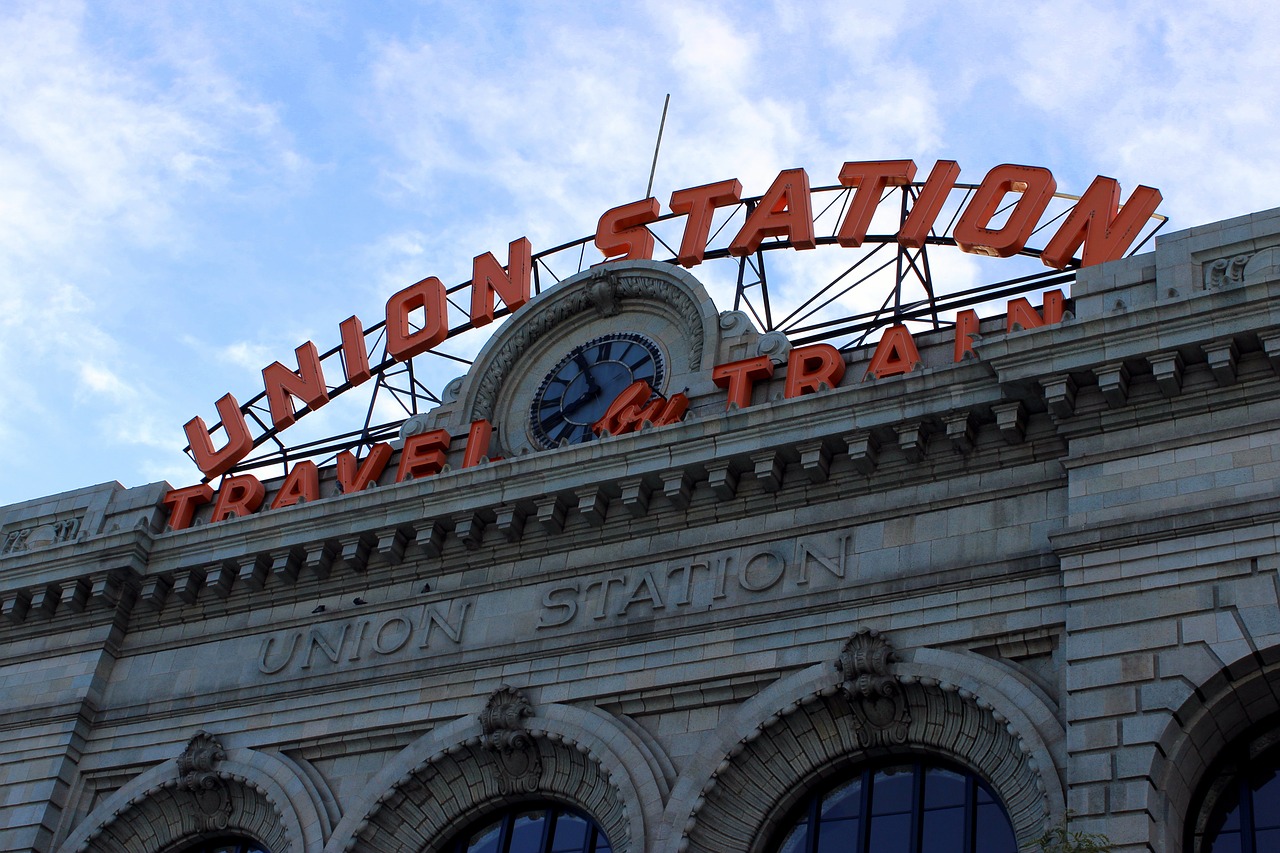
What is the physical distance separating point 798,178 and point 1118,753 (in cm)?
1797

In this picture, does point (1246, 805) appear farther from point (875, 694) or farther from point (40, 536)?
point (40, 536)

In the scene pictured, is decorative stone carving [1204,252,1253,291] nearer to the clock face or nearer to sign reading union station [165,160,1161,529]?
sign reading union station [165,160,1161,529]

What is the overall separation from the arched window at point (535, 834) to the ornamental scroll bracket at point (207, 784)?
4.55m

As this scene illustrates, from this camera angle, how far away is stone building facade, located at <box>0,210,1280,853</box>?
25781mm

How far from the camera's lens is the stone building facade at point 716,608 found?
25781 millimetres

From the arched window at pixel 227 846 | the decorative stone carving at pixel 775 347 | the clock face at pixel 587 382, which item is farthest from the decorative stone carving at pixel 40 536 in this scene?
the decorative stone carving at pixel 775 347

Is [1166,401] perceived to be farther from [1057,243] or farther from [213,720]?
[213,720]

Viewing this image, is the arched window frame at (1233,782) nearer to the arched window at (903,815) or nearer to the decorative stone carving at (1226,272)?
the arched window at (903,815)

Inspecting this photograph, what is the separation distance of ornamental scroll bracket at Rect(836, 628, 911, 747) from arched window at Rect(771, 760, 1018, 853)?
1.91ft

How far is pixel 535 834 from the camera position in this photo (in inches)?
1198

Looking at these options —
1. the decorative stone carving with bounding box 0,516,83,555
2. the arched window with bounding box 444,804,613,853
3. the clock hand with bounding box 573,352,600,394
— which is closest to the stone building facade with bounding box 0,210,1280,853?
the arched window with bounding box 444,804,613,853

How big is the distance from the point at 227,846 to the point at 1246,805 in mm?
17785

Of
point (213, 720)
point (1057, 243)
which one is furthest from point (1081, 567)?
point (213, 720)

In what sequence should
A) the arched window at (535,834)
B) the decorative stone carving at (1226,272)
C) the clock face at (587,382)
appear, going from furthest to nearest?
the clock face at (587,382)
the arched window at (535,834)
the decorative stone carving at (1226,272)
